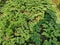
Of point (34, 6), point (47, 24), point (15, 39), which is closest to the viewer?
point (15, 39)

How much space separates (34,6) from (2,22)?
664 millimetres

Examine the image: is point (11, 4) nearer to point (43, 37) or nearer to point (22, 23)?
point (22, 23)

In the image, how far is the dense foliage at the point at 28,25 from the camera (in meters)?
3.15

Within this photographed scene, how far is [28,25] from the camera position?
10.7 ft

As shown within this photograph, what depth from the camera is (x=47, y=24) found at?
3.32 meters

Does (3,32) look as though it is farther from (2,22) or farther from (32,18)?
(32,18)

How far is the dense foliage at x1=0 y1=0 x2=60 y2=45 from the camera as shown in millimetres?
3150

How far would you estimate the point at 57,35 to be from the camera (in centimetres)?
324

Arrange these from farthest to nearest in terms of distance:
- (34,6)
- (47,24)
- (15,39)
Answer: (34,6) < (47,24) < (15,39)

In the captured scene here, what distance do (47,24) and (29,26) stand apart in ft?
1.07

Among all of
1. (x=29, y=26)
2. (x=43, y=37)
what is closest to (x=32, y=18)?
(x=29, y=26)

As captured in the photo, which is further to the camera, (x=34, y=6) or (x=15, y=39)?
(x=34, y=6)

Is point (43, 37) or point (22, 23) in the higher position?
point (22, 23)

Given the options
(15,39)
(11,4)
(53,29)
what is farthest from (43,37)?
(11,4)
